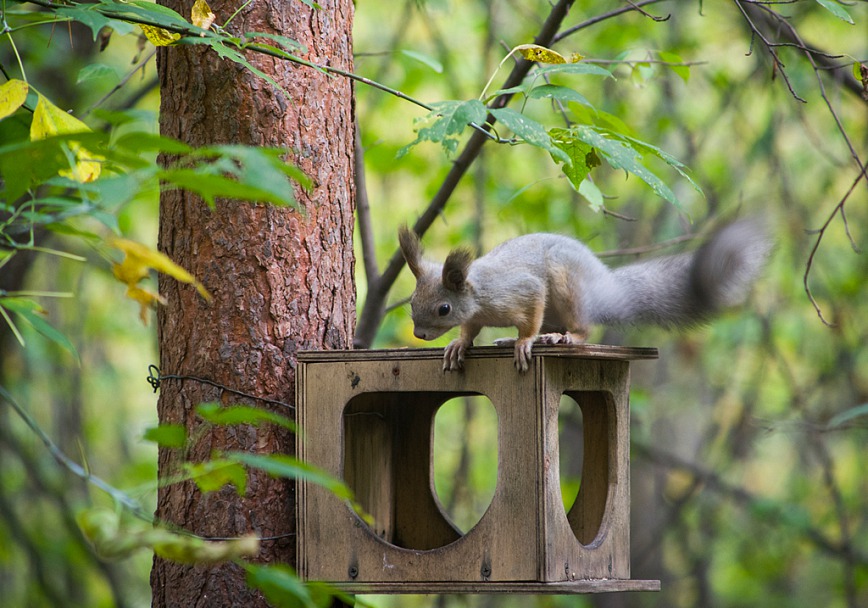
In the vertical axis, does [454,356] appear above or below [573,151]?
below

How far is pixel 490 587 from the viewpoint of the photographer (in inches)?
85.9

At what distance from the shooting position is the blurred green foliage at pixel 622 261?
5.02 metres

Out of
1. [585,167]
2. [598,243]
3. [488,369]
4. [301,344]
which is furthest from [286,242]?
[598,243]

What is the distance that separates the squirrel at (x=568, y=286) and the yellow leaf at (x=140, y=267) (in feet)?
3.68

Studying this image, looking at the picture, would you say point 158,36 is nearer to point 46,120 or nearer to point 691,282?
point 46,120

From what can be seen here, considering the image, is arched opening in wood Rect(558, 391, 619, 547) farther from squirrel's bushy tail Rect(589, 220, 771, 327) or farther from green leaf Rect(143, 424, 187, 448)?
green leaf Rect(143, 424, 187, 448)

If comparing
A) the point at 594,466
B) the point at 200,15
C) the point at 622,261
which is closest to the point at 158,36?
the point at 200,15

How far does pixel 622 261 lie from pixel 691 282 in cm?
283

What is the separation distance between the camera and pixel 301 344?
2408 millimetres

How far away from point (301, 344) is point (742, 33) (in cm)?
462

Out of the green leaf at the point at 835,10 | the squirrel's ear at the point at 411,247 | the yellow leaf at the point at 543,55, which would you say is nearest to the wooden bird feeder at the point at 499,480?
the squirrel's ear at the point at 411,247

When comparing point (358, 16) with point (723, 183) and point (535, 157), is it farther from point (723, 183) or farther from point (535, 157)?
point (723, 183)

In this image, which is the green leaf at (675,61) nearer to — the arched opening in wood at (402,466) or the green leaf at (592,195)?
the green leaf at (592,195)

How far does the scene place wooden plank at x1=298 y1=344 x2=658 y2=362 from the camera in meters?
2.17
